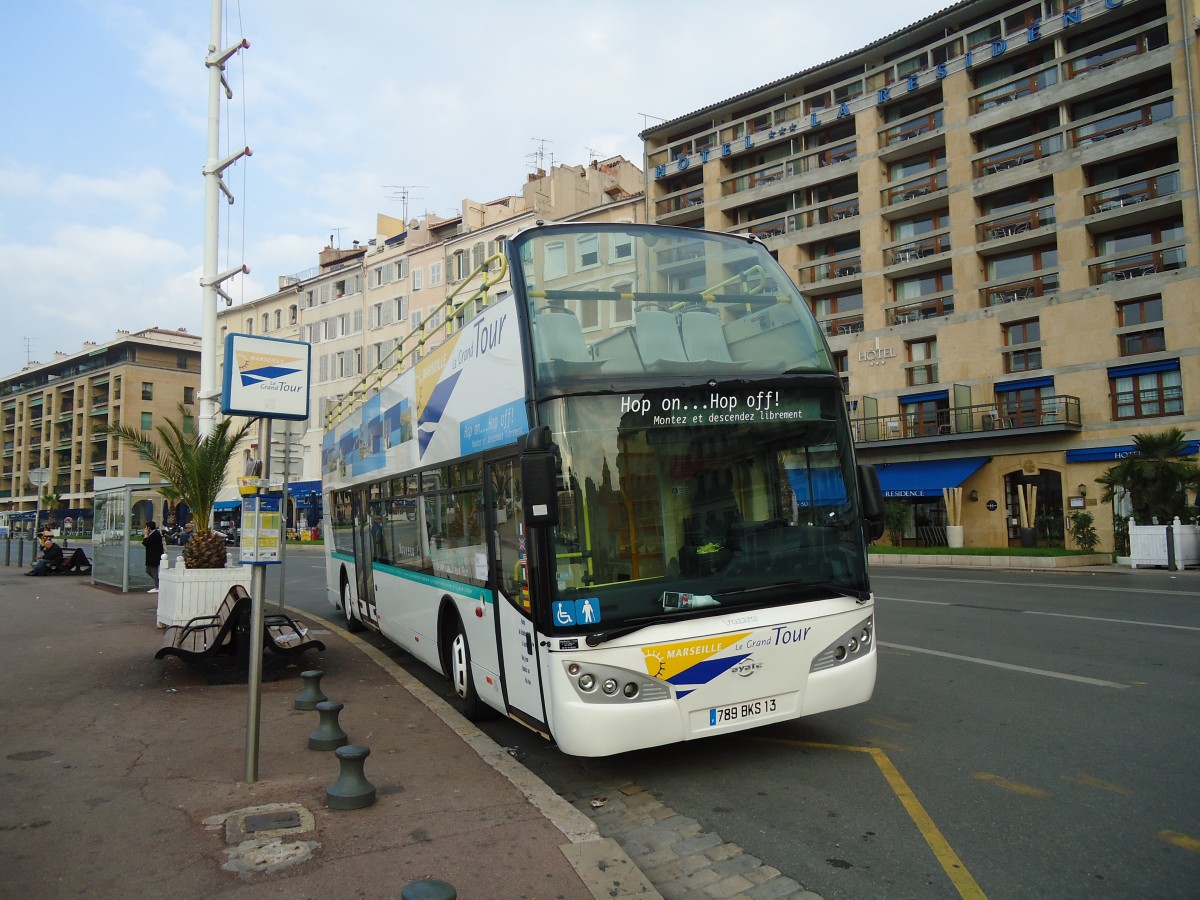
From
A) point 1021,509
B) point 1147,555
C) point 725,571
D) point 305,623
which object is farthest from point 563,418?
point 1021,509

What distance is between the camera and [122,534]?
19.9 metres

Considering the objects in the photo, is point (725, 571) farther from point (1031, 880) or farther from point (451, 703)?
point (451, 703)

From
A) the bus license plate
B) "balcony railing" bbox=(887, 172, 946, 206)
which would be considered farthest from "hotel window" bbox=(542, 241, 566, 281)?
"balcony railing" bbox=(887, 172, 946, 206)

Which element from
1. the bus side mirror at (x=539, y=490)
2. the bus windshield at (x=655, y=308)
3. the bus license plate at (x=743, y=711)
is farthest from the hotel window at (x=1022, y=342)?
the bus side mirror at (x=539, y=490)

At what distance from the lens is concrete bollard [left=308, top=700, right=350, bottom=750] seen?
6326 mm

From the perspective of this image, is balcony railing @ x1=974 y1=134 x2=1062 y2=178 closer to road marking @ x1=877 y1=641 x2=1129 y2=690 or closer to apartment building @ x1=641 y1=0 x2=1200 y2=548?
apartment building @ x1=641 y1=0 x2=1200 y2=548

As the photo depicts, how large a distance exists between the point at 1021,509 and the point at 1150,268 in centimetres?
1090

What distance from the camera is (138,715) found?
753cm

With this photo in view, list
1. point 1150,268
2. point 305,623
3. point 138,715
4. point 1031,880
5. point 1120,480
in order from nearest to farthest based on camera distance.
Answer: point 1031,880, point 138,715, point 305,623, point 1120,480, point 1150,268

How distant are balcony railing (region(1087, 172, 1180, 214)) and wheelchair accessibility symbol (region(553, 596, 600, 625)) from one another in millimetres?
37421

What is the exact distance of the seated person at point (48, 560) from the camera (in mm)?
25000

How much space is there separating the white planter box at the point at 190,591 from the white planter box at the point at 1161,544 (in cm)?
2319

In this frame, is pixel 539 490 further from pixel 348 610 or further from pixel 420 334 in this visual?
pixel 348 610

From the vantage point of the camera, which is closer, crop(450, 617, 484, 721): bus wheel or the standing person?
crop(450, 617, 484, 721): bus wheel
